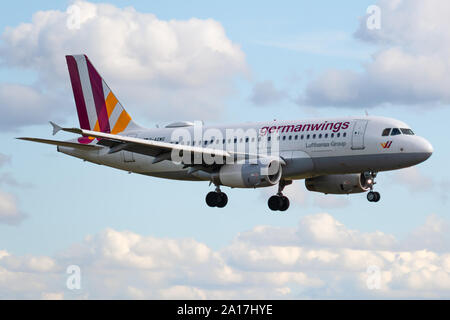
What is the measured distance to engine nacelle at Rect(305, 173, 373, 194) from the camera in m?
63.4

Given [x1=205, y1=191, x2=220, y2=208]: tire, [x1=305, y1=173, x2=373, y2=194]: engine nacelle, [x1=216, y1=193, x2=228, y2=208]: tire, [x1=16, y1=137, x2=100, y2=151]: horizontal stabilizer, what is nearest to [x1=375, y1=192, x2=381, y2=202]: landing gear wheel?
[x1=305, y1=173, x2=373, y2=194]: engine nacelle

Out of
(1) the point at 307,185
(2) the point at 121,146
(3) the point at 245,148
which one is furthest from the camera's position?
(1) the point at 307,185

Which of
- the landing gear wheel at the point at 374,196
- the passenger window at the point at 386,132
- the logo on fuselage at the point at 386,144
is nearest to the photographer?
the logo on fuselage at the point at 386,144

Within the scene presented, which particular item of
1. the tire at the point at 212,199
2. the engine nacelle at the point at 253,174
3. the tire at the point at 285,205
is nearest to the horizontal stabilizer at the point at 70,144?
the tire at the point at 212,199

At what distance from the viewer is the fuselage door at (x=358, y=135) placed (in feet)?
186

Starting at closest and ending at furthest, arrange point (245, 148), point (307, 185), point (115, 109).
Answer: point (245, 148)
point (307, 185)
point (115, 109)

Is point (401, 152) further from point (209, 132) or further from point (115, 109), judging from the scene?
point (115, 109)

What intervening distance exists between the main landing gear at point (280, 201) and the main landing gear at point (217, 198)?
4035 millimetres

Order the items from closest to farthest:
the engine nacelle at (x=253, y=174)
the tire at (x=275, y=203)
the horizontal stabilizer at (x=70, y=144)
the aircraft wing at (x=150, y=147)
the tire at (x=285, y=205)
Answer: the aircraft wing at (x=150, y=147), the engine nacelle at (x=253, y=174), the horizontal stabilizer at (x=70, y=144), the tire at (x=285, y=205), the tire at (x=275, y=203)

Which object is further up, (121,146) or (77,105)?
(77,105)

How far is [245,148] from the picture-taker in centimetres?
6056

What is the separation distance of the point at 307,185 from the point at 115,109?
15.4 m

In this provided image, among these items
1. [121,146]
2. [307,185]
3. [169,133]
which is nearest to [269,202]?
[307,185]

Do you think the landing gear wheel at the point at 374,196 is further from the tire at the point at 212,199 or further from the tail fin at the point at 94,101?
the tail fin at the point at 94,101
